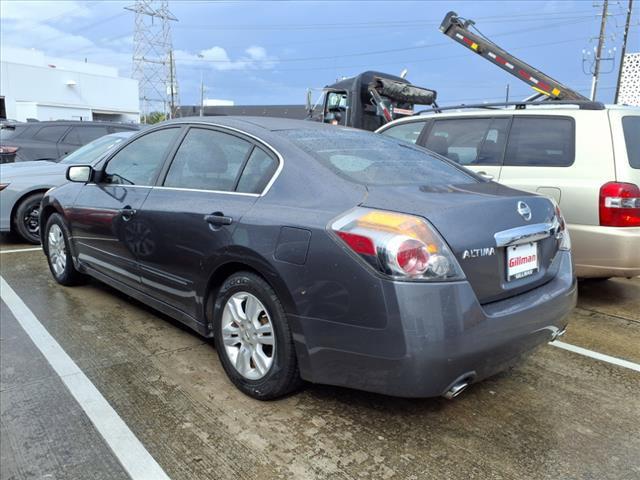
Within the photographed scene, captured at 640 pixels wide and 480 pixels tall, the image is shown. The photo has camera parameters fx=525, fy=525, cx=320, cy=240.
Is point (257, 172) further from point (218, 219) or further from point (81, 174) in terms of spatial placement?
point (81, 174)

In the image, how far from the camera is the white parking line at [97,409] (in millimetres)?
2359

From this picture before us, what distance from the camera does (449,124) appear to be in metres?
5.67

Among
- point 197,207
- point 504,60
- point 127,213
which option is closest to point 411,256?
point 197,207

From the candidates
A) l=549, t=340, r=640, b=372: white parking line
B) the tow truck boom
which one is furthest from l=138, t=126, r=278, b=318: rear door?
the tow truck boom

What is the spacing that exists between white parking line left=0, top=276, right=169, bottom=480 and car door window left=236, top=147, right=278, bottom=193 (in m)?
1.42

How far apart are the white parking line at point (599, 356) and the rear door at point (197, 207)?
253 centimetres

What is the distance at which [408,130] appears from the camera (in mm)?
6145

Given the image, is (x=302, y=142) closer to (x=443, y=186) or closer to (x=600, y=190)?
(x=443, y=186)

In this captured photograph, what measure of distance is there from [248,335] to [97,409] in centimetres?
90

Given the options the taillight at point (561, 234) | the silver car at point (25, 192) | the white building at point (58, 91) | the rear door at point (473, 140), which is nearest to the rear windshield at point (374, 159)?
the taillight at point (561, 234)

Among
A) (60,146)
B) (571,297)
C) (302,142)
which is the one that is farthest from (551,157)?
(60,146)

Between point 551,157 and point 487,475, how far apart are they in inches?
127

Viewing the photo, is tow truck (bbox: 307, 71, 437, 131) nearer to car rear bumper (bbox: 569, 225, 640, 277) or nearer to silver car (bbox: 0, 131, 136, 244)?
silver car (bbox: 0, 131, 136, 244)

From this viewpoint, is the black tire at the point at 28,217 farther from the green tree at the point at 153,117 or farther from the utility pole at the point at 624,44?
the green tree at the point at 153,117
